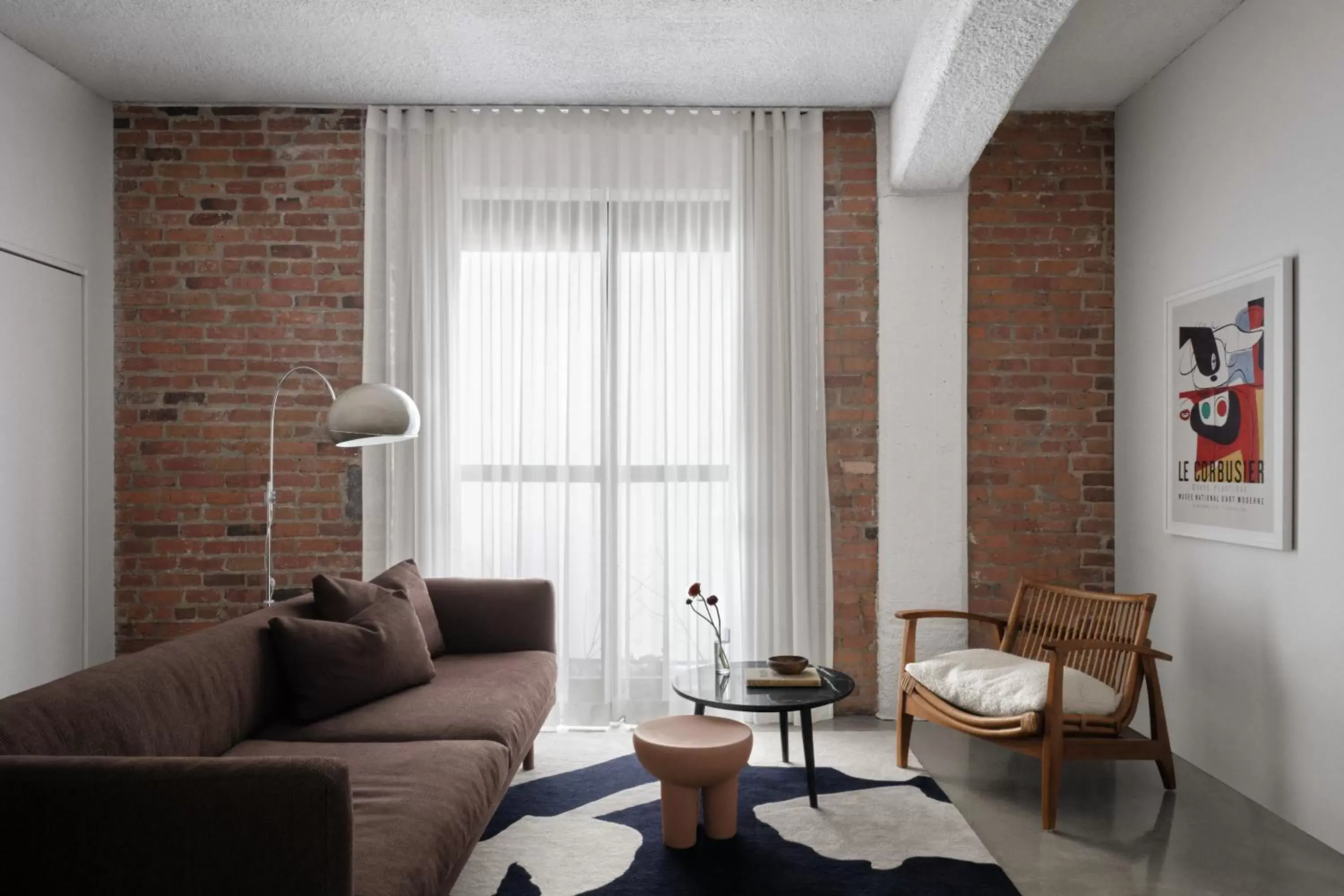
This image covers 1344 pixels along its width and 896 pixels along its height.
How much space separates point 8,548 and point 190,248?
5.32ft

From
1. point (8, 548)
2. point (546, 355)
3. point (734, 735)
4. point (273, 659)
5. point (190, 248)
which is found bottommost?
point (734, 735)

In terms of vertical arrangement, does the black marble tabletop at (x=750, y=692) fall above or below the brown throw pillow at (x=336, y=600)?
below

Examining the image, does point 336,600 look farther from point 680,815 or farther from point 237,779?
point 237,779

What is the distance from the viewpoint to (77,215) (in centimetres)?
416

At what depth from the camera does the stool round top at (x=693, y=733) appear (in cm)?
283

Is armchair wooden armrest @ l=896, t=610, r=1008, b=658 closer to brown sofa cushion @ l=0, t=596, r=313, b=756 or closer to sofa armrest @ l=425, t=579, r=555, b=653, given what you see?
sofa armrest @ l=425, t=579, r=555, b=653

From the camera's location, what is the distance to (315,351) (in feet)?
14.5

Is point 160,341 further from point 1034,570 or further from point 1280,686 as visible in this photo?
point 1280,686

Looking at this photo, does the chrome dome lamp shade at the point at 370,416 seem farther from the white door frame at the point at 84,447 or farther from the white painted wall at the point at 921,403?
the white painted wall at the point at 921,403

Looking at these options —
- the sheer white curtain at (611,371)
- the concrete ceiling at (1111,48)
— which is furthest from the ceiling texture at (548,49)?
the sheer white curtain at (611,371)

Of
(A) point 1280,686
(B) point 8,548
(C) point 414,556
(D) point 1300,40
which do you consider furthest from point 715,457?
(B) point 8,548

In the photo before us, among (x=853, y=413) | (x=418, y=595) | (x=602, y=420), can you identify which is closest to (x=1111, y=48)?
(x=853, y=413)

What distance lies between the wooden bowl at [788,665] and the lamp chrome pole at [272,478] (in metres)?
2.00

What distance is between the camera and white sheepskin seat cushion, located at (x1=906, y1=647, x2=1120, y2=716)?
3188 millimetres
